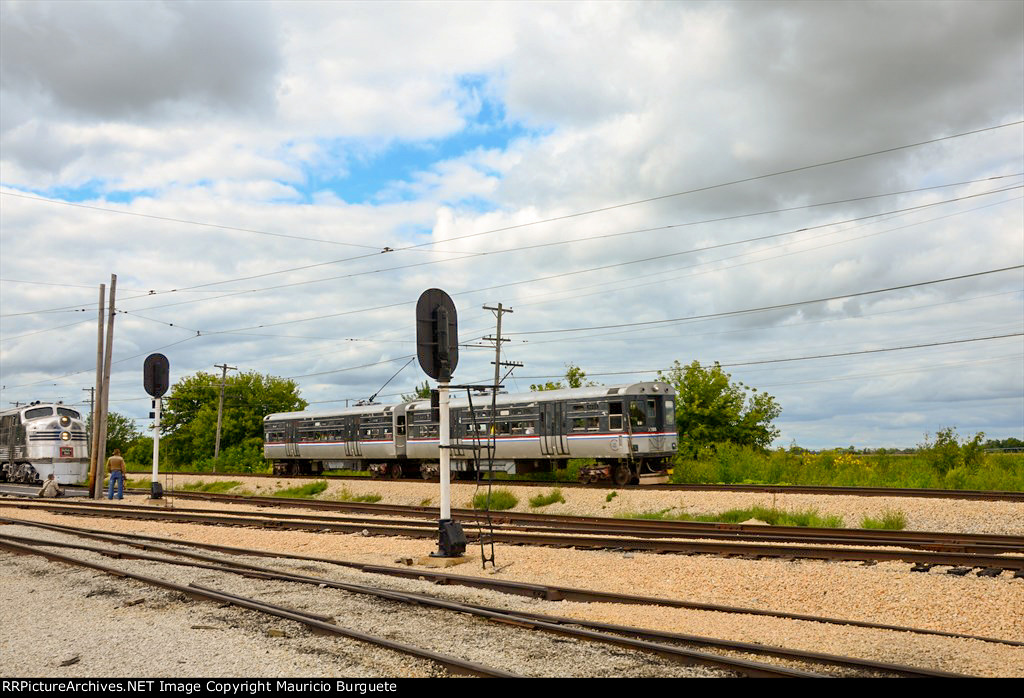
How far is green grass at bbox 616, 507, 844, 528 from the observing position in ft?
57.1

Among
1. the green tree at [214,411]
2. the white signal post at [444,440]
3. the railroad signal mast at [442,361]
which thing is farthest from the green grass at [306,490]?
the green tree at [214,411]

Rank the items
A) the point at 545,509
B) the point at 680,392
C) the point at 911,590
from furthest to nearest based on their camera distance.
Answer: the point at 680,392
the point at 545,509
the point at 911,590

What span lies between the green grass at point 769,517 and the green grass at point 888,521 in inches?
20.8

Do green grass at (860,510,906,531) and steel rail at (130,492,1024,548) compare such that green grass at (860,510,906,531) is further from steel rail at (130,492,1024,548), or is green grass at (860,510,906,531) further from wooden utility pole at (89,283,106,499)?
wooden utility pole at (89,283,106,499)

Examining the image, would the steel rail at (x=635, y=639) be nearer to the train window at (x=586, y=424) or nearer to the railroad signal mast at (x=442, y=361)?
the railroad signal mast at (x=442, y=361)

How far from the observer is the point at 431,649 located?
728 centimetres

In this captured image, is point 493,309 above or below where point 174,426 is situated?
above

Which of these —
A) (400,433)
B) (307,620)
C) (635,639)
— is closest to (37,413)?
(400,433)

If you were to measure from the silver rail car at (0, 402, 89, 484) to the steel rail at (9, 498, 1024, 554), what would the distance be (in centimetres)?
1742

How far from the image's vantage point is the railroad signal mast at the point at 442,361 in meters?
13.5

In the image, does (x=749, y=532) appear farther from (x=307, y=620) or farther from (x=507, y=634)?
(x=307, y=620)
